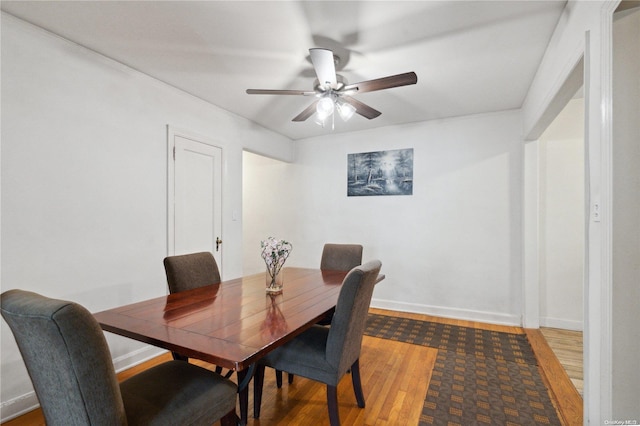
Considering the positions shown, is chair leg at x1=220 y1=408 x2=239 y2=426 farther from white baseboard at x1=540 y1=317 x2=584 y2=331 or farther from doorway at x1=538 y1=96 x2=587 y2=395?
white baseboard at x1=540 y1=317 x2=584 y2=331

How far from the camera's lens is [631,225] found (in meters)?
1.21

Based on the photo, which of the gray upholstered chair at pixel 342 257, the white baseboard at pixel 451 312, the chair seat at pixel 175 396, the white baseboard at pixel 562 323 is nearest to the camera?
the chair seat at pixel 175 396

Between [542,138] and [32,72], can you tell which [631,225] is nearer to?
[542,138]

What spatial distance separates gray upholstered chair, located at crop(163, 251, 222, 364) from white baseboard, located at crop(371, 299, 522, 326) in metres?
2.53

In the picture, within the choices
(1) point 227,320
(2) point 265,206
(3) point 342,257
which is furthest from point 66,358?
(2) point 265,206

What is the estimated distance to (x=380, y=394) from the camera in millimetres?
2055

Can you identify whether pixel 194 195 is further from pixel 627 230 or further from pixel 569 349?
pixel 569 349

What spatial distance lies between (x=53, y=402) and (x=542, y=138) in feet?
14.5

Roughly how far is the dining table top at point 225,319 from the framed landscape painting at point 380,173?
232cm

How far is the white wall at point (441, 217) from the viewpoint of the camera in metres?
3.47

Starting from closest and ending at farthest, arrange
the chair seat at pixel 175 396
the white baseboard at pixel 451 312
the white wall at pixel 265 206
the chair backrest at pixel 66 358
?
1. the chair backrest at pixel 66 358
2. the chair seat at pixel 175 396
3. the white baseboard at pixel 451 312
4. the white wall at pixel 265 206

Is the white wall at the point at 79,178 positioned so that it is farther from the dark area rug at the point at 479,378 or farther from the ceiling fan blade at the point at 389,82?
the dark area rug at the point at 479,378

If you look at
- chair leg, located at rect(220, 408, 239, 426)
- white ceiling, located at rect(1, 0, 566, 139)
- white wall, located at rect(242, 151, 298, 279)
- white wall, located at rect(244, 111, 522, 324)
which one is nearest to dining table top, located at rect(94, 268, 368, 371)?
chair leg, located at rect(220, 408, 239, 426)

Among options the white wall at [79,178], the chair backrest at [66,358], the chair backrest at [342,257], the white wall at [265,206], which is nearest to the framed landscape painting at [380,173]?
the white wall at [265,206]
